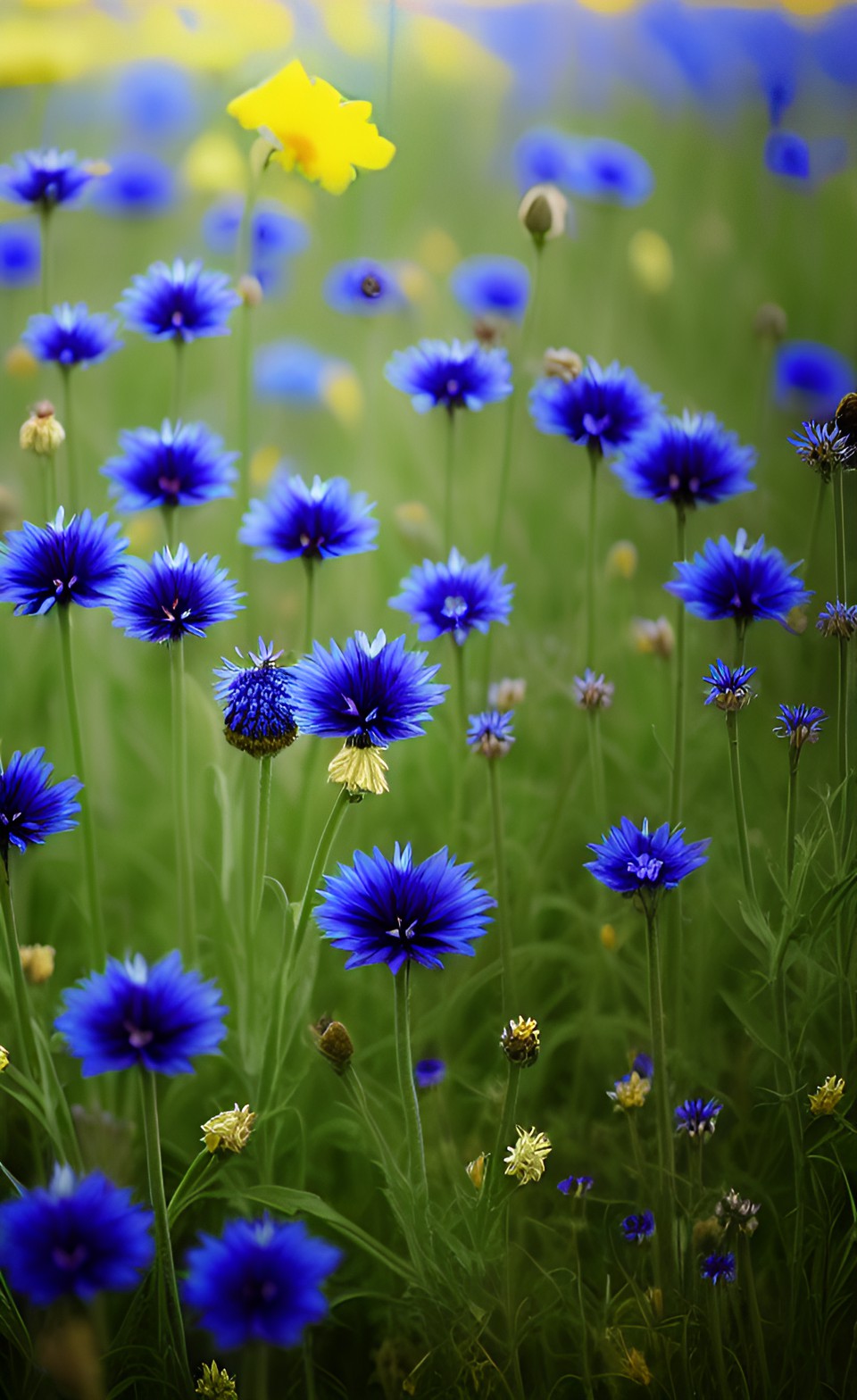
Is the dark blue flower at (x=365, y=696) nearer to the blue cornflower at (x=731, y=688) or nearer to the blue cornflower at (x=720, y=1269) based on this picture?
the blue cornflower at (x=731, y=688)

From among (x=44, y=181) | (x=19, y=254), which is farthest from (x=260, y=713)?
(x=19, y=254)

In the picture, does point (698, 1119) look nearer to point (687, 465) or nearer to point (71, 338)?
point (687, 465)

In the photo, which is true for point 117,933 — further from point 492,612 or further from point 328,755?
point 492,612

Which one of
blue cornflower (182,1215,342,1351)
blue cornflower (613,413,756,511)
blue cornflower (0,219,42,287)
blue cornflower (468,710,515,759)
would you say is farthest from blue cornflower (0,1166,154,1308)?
blue cornflower (0,219,42,287)

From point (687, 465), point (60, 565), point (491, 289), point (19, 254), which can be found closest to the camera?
point (60, 565)

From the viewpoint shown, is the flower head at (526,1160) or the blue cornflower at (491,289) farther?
the blue cornflower at (491,289)

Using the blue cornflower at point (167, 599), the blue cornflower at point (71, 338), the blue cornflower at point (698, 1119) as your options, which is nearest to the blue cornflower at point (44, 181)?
the blue cornflower at point (71, 338)
